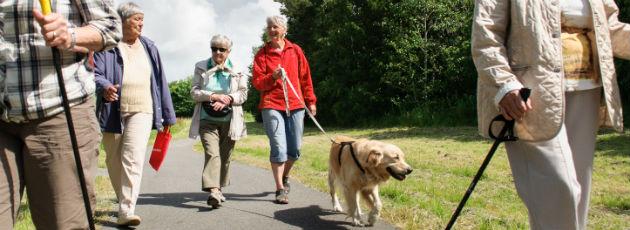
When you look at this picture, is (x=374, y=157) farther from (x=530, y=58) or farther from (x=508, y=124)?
(x=530, y=58)

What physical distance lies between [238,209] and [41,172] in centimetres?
358

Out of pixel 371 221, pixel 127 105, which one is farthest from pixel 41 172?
pixel 371 221

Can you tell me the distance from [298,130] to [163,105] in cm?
153

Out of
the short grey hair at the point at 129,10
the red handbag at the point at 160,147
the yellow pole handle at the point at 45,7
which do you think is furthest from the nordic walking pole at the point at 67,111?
the red handbag at the point at 160,147

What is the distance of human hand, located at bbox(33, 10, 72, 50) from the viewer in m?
2.01

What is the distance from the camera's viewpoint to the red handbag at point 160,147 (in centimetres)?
569

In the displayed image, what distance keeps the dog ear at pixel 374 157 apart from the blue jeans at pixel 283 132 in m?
1.34

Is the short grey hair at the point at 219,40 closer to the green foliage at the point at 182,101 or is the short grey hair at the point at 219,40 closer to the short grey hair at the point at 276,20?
the short grey hair at the point at 276,20

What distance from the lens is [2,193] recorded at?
2.21 m

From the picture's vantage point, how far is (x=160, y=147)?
5.75 metres

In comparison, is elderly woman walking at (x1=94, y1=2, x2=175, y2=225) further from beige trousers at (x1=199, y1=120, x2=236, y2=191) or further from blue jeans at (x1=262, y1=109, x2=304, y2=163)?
blue jeans at (x1=262, y1=109, x2=304, y2=163)

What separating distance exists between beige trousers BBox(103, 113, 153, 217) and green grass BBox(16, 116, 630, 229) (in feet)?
1.38

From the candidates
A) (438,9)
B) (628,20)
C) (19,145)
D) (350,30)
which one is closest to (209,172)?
(19,145)

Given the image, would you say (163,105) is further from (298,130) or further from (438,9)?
(438,9)
